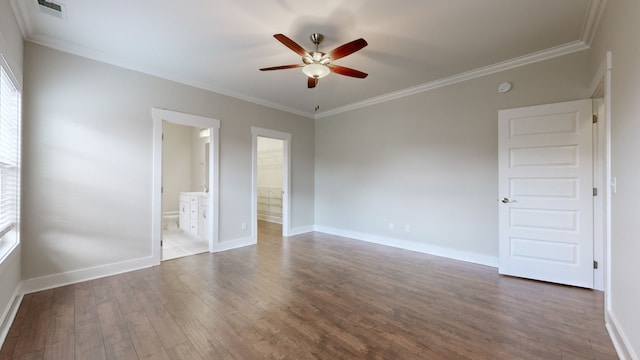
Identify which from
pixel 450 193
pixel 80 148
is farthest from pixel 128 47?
pixel 450 193

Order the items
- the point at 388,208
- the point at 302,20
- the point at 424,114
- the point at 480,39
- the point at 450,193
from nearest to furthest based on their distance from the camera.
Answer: the point at 302,20, the point at 480,39, the point at 450,193, the point at 424,114, the point at 388,208

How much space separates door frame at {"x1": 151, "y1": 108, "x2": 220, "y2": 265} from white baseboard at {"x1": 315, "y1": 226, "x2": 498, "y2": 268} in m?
2.49

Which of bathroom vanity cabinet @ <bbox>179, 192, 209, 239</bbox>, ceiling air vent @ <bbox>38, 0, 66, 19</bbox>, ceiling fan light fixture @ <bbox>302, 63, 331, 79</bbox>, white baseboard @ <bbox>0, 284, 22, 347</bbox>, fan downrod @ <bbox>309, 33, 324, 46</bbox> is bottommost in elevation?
white baseboard @ <bbox>0, 284, 22, 347</bbox>

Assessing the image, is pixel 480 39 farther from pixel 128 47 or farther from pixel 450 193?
pixel 128 47

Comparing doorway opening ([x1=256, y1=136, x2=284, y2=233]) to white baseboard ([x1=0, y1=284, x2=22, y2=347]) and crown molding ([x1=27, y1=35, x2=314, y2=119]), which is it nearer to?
crown molding ([x1=27, y1=35, x2=314, y2=119])

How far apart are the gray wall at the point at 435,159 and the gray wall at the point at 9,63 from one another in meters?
4.51

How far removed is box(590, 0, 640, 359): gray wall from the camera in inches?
62.4

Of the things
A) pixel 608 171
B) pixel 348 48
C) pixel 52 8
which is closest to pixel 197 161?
pixel 52 8

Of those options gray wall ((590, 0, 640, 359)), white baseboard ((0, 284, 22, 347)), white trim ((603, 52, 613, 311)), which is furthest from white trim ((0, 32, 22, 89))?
white trim ((603, 52, 613, 311))

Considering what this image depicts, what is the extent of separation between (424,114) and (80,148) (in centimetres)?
476

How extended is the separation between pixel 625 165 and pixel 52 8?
4.80 meters

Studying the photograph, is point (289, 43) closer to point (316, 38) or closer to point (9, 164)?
point (316, 38)

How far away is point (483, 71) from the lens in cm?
353

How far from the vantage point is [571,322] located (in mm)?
2166
